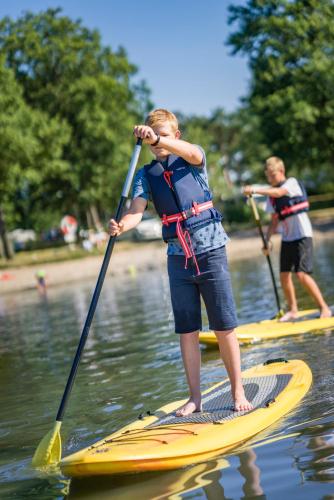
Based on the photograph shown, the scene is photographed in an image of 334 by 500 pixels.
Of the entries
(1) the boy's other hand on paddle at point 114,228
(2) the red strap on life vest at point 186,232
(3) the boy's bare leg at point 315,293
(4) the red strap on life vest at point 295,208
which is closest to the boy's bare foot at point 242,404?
(2) the red strap on life vest at point 186,232

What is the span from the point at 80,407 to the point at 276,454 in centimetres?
256

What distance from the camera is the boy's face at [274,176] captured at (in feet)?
28.8

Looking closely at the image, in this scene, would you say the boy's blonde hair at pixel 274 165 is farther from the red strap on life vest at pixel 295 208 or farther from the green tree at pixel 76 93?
the green tree at pixel 76 93

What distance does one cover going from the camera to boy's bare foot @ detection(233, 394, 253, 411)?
508 cm

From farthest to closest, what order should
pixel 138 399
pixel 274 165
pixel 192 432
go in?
pixel 274 165 → pixel 138 399 → pixel 192 432

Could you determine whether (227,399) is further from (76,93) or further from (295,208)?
(76,93)

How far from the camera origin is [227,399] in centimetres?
542

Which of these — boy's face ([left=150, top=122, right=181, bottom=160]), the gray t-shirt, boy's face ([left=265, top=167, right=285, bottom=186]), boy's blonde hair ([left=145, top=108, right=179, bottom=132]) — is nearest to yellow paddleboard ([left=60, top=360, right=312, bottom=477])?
the gray t-shirt

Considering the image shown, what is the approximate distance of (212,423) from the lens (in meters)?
4.81

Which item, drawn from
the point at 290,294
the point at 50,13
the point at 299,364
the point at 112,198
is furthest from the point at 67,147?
the point at 299,364

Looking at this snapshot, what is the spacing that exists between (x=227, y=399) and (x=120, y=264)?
25641 millimetres

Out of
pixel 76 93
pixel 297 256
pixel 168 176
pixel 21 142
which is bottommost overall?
pixel 297 256

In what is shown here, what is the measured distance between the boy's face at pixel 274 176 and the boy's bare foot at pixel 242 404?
4099 millimetres

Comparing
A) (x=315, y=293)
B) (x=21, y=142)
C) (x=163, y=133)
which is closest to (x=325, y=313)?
(x=315, y=293)
